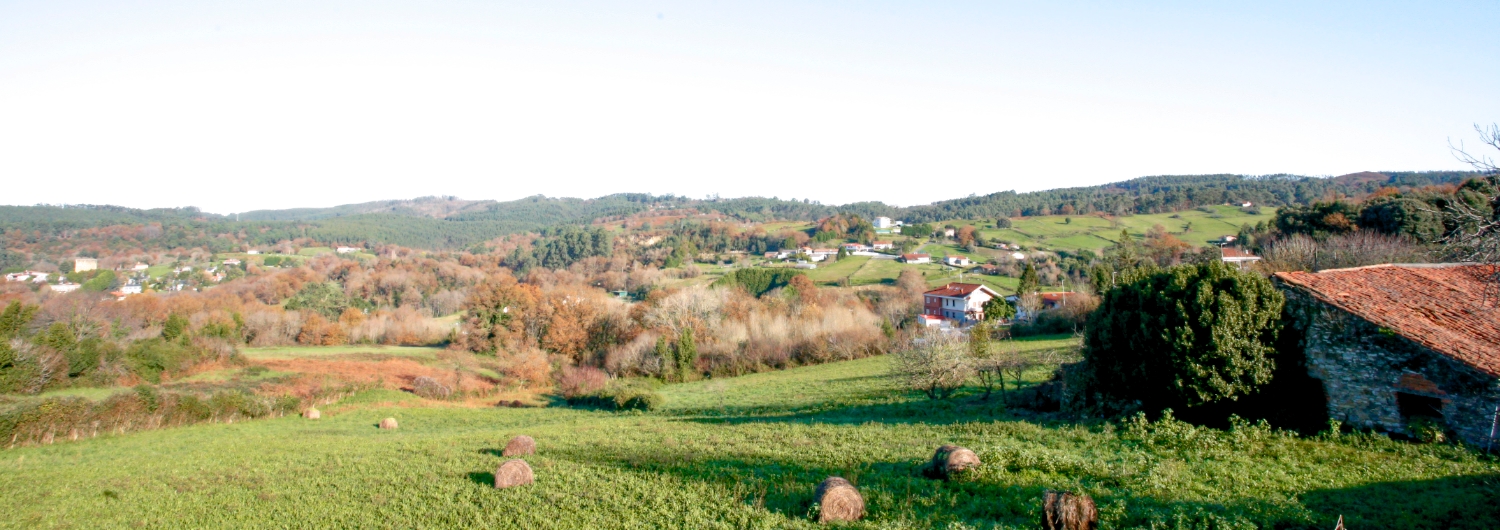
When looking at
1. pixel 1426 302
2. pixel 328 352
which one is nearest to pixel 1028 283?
pixel 1426 302

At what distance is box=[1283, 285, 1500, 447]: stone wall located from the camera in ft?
39.2

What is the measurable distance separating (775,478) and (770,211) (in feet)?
530

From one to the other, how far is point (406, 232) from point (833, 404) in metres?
165

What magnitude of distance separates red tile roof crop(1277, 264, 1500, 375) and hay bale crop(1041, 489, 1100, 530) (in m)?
9.06

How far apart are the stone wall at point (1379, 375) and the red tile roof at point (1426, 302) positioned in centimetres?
20

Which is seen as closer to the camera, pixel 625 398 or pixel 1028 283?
pixel 625 398

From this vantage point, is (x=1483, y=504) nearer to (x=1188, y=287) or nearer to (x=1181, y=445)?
(x=1181, y=445)

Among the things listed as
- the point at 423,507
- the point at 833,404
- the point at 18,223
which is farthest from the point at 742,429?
the point at 18,223

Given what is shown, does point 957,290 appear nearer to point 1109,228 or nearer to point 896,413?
point 1109,228

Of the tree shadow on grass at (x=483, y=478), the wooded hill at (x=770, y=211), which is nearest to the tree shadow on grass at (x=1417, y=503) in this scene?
the tree shadow on grass at (x=483, y=478)

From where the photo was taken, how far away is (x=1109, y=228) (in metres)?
89.5

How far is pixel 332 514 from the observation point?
475 inches

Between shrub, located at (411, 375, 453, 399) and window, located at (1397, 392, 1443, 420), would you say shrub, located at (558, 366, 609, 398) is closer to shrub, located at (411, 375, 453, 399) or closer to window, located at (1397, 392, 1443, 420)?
shrub, located at (411, 375, 453, 399)

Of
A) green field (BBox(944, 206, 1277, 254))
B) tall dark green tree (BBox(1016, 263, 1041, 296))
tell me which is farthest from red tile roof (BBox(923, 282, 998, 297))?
green field (BBox(944, 206, 1277, 254))
